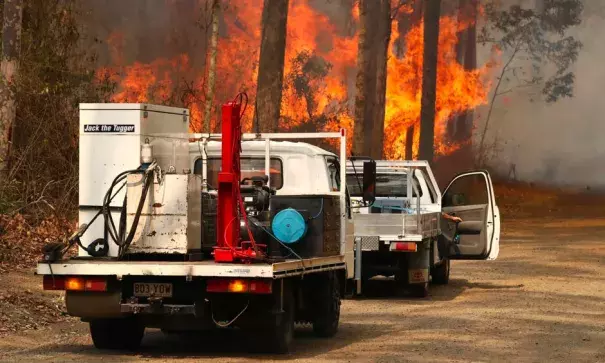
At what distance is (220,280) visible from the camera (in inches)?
486

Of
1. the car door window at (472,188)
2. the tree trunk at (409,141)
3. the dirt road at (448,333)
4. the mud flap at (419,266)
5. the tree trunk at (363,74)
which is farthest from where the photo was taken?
the tree trunk at (409,141)

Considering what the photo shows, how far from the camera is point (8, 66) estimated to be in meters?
23.5

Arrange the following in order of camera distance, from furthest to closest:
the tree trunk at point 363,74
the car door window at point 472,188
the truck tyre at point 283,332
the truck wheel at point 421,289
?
the car door window at point 472,188, the tree trunk at point 363,74, the truck wheel at point 421,289, the truck tyre at point 283,332

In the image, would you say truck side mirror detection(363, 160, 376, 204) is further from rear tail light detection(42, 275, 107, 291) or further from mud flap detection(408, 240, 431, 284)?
mud flap detection(408, 240, 431, 284)

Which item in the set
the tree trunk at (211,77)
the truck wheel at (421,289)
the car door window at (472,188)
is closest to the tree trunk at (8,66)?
the tree trunk at (211,77)

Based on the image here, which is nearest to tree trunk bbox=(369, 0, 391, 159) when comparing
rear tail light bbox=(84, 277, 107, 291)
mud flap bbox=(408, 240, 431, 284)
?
mud flap bbox=(408, 240, 431, 284)

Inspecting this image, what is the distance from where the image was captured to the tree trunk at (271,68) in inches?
1409

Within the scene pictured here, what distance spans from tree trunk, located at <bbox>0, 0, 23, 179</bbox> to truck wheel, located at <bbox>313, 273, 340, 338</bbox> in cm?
973

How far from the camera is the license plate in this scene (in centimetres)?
1251

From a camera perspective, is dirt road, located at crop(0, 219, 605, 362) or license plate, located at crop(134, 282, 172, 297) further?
dirt road, located at crop(0, 219, 605, 362)

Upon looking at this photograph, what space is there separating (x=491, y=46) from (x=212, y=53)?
3802cm

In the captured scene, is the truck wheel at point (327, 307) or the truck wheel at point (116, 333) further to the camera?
the truck wheel at point (327, 307)

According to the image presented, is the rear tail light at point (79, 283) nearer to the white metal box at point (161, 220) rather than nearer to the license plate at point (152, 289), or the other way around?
the license plate at point (152, 289)

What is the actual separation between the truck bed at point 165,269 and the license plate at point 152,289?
20 cm
